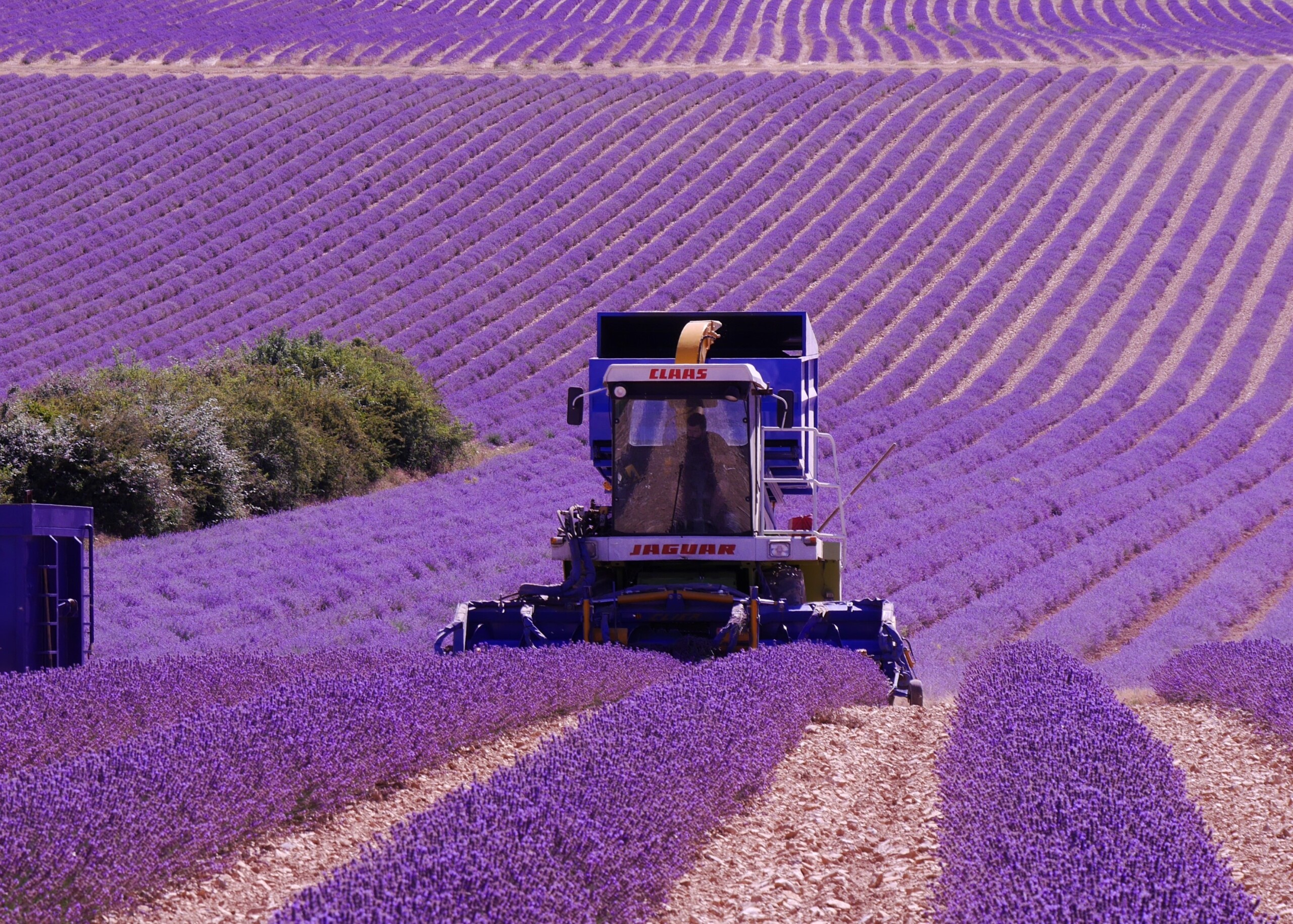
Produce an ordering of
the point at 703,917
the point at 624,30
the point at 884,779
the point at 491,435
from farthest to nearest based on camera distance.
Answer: the point at 624,30, the point at 491,435, the point at 884,779, the point at 703,917

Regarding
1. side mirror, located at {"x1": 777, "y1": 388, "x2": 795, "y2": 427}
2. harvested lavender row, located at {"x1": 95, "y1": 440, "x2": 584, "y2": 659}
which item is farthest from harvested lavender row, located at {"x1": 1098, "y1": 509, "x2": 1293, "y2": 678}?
harvested lavender row, located at {"x1": 95, "y1": 440, "x2": 584, "y2": 659}

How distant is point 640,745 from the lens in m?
6.12

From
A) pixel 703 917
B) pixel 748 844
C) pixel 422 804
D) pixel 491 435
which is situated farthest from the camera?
pixel 491 435

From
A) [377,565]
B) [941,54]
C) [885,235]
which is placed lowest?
[377,565]

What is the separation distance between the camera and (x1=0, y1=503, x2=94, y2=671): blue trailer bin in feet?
29.1

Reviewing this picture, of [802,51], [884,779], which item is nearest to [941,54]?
[802,51]

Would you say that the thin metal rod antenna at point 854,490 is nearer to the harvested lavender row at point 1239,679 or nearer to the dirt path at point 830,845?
the dirt path at point 830,845

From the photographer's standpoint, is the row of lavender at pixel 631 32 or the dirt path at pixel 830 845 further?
the row of lavender at pixel 631 32

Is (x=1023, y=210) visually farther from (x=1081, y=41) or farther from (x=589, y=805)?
(x=589, y=805)

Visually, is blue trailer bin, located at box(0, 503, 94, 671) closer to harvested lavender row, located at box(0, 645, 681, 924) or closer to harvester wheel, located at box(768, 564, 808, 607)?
harvested lavender row, located at box(0, 645, 681, 924)

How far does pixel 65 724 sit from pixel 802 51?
157ft

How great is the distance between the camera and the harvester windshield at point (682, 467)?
1002 cm

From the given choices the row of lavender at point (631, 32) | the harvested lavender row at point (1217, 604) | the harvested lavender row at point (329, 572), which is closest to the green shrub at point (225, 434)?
the harvested lavender row at point (329, 572)

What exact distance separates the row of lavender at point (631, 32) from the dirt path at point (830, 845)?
144 feet
